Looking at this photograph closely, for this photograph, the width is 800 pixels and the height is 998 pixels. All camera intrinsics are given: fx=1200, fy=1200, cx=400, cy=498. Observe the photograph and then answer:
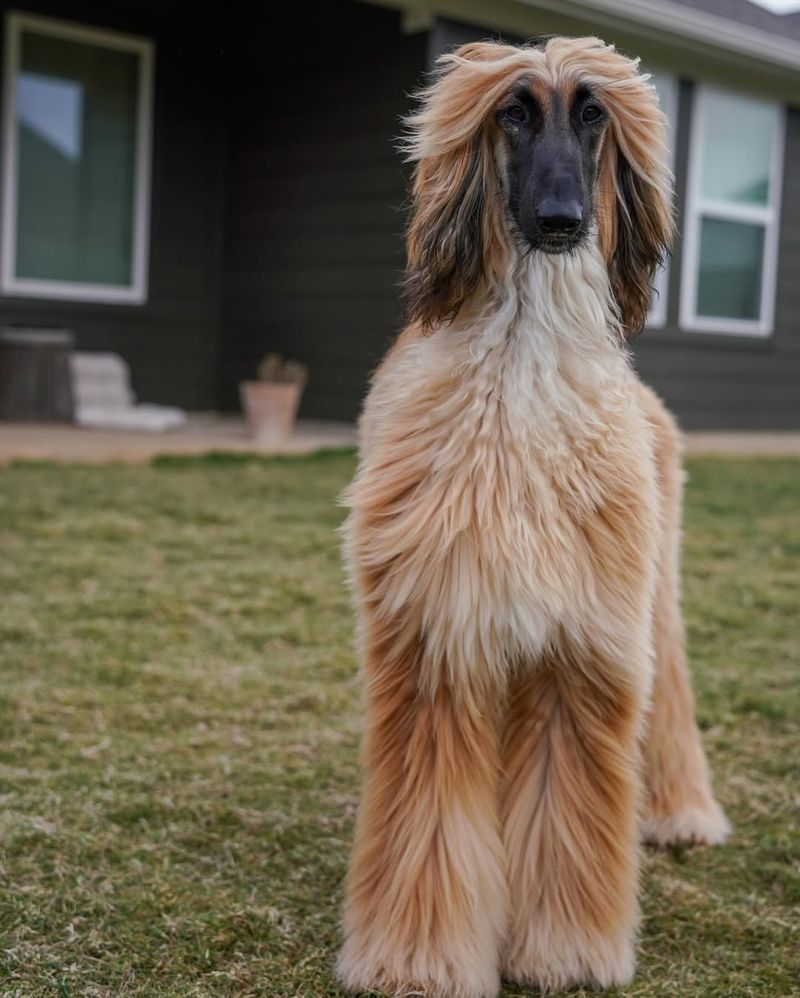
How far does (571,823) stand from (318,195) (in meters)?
7.62

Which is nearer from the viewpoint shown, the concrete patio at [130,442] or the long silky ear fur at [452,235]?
the long silky ear fur at [452,235]

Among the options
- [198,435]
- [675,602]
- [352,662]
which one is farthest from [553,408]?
[198,435]

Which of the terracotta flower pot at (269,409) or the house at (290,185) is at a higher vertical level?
the house at (290,185)

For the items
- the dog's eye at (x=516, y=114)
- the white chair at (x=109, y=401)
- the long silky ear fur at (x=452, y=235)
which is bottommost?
the white chair at (x=109, y=401)

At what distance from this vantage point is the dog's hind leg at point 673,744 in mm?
2508

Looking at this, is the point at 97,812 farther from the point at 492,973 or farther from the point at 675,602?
the point at 675,602

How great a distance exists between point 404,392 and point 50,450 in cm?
548

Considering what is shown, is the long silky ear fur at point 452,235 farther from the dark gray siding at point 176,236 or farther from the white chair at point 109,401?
the dark gray siding at point 176,236

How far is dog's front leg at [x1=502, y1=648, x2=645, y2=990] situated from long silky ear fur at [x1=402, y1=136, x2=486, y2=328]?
613 millimetres

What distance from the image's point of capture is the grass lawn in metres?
2.04

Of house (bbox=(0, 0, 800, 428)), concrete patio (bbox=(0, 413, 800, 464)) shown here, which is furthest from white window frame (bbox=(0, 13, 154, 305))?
concrete patio (bbox=(0, 413, 800, 464))

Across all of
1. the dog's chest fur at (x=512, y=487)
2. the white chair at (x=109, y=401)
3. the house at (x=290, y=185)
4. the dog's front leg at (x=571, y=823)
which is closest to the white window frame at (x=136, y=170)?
the house at (x=290, y=185)

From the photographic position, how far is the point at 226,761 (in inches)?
114

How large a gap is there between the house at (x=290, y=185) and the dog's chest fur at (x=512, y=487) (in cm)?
621
